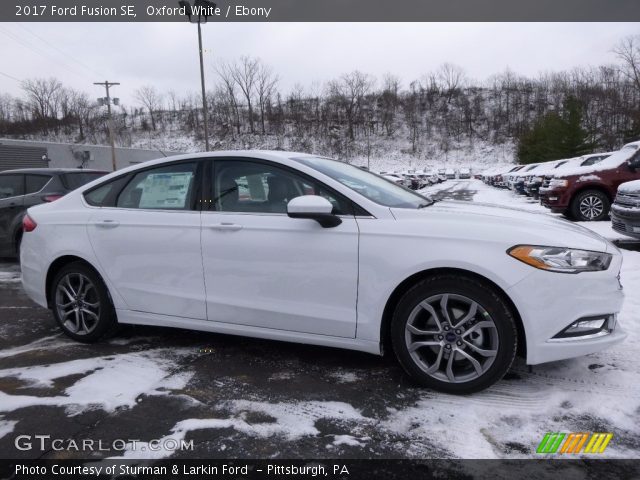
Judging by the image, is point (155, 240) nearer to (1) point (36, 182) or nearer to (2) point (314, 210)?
(2) point (314, 210)

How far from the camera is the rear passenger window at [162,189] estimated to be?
345 cm

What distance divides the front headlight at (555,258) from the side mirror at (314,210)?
1.07m

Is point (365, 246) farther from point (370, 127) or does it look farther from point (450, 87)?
point (450, 87)

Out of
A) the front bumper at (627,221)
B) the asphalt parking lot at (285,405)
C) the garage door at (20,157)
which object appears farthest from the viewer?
the garage door at (20,157)

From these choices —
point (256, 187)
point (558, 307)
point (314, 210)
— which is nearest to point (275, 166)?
point (256, 187)

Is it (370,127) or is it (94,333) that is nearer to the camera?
(94,333)

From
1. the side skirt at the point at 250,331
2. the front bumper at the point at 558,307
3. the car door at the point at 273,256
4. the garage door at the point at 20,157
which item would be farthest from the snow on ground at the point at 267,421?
the garage door at the point at 20,157

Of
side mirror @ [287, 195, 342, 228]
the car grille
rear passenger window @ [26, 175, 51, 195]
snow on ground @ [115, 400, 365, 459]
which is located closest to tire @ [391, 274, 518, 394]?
snow on ground @ [115, 400, 365, 459]

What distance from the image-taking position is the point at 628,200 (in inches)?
272

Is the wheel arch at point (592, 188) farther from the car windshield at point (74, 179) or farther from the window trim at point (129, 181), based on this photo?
the car windshield at point (74, 179)

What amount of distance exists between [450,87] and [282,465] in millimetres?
97639

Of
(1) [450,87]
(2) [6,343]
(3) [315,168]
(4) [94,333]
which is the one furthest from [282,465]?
(1) [450,87]

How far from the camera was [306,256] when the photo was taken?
2.94 metres

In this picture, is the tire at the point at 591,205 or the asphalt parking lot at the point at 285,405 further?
the tire at the point at 591,205
